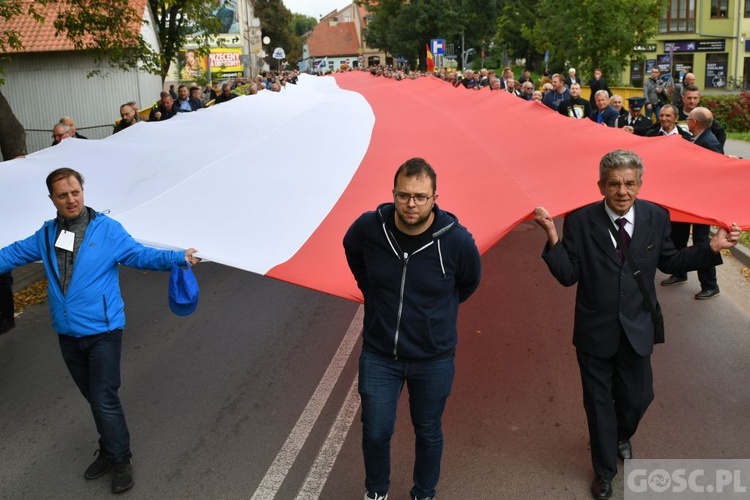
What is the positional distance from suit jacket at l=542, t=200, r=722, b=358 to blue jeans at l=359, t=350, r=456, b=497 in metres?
0.90

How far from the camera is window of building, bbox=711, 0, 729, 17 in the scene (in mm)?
46062

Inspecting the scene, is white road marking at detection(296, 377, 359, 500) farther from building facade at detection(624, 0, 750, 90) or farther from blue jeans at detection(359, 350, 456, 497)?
building facade at detection(624, 0, 750, 90)

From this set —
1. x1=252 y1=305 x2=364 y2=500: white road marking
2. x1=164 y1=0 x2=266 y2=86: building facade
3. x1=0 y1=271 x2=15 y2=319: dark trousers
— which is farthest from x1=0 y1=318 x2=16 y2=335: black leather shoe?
x1=164 y1=0 x2=266 y2=86: building facade

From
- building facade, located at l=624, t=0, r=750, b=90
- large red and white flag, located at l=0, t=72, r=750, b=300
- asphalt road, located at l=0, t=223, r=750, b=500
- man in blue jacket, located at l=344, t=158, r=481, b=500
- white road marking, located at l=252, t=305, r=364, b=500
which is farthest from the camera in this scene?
building facade, located at l=624, t=0, r=750, b=90

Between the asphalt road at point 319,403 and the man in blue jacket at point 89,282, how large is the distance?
0.58 m

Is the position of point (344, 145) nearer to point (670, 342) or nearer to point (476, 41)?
point (670, 342)

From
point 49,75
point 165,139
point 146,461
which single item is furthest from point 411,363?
point 49,75

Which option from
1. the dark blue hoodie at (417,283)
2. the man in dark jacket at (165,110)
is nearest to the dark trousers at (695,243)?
the dark blue hoodie at (417,283)

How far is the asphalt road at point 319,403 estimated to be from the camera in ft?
14.9

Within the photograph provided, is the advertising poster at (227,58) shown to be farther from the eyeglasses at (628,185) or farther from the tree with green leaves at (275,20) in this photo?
the eyeglasses at (628,185)

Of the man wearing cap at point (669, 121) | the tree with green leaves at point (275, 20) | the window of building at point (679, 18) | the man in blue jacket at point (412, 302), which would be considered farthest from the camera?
the tree with green leaves at point (275, 20)

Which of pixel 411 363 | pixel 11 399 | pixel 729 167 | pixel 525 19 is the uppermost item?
pixel 525 19

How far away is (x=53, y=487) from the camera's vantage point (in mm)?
4586

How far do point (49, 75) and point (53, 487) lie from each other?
813 inches
